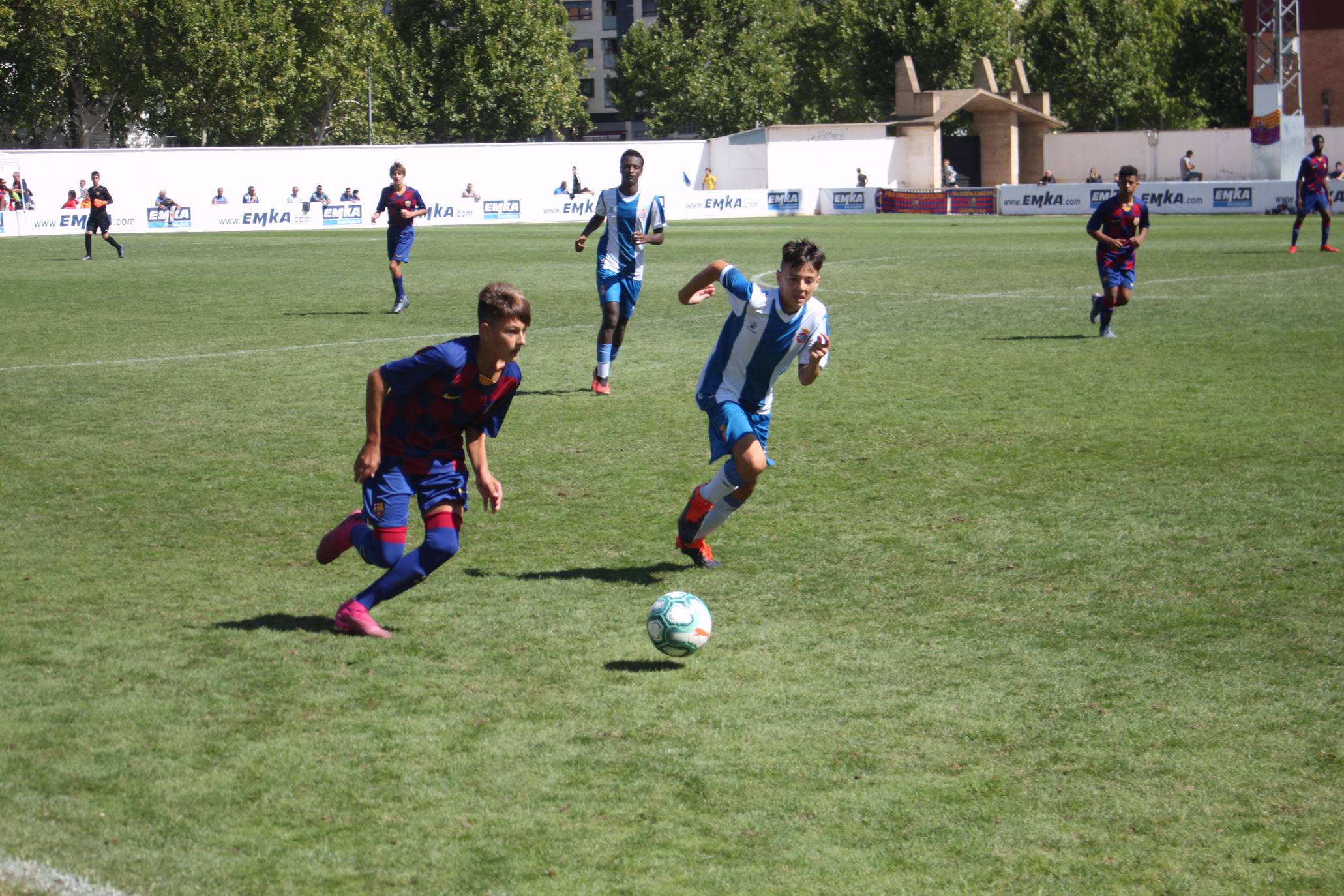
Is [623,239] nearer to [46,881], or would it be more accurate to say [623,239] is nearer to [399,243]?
[399,243]

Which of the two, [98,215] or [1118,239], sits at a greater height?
[98,215]

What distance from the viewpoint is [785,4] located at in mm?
109375

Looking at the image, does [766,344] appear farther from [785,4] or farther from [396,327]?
[785,4]

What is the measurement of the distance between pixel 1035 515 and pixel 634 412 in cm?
480

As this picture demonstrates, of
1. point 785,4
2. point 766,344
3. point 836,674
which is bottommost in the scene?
point 836,674

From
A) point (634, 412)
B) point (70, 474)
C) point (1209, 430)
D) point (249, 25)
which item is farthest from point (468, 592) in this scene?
point (249, 25)

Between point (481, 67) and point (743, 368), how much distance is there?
84.8m

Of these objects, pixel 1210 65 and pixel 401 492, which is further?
pixel 1210 65

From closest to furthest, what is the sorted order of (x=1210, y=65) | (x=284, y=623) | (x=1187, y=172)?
1. (x=284, y=623)
2. (x=1187, y=172)
3. (x=1210, y=65)

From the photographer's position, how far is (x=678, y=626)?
6.22m

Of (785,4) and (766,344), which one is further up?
(785,4)

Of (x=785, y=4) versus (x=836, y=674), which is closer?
(x=836, y=674)

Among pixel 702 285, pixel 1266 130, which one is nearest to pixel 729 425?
pixel 702 285

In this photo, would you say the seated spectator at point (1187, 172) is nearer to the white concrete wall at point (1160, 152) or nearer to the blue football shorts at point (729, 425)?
the white concrete wall at point (1160, 152)
